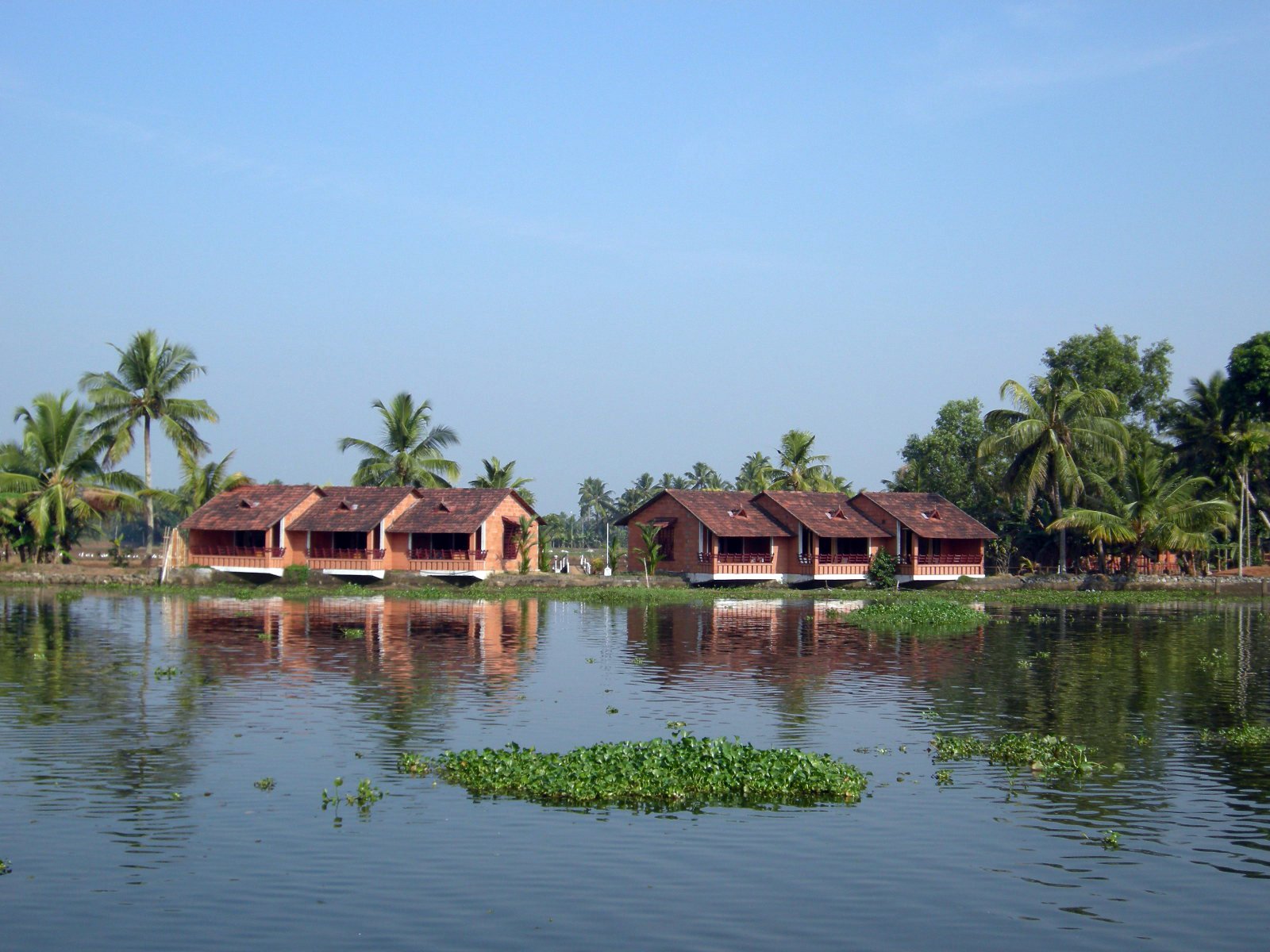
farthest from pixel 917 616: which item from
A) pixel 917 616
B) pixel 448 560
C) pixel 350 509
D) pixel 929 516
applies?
pixel 350 509

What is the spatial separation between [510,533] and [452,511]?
11.1 ft

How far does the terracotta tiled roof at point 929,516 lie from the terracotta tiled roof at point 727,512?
5536mm

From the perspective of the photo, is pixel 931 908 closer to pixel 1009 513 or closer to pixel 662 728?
pixel 662 728

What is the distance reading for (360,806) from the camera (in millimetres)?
15578

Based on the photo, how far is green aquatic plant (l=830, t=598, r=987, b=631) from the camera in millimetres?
41625

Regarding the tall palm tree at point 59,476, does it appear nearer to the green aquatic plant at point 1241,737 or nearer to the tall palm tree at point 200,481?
the tall palm tree at point 200,481

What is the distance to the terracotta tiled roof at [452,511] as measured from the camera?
194 ft

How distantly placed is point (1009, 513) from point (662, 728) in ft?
173

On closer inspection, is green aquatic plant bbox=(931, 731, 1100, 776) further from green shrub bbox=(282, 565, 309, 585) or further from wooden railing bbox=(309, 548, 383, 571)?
green shrub bbox=(282, 565, 309, 585)

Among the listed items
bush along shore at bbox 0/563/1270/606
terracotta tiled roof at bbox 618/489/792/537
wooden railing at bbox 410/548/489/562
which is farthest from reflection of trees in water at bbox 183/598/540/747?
terracotta tiled roof at bbox 618/489/792/537

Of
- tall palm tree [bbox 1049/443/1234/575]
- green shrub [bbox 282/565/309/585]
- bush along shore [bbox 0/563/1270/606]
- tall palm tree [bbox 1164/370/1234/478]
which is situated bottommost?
bush along shore [bbox 0/563/1270/606]

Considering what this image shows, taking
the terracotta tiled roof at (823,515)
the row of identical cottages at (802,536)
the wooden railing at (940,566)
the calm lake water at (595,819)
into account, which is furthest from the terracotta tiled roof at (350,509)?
the calm lake water at (595,819)

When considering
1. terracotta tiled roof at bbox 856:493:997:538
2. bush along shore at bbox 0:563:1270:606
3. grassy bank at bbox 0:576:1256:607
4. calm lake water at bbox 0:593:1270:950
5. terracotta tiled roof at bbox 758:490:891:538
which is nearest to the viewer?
calm lake water at bbox 0:593:1270:950

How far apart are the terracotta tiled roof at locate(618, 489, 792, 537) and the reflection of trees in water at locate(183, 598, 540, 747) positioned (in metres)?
13.0
